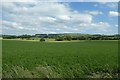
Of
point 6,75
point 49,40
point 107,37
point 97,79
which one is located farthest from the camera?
point 49,40

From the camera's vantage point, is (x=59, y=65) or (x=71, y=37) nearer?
(x=59, y=65)

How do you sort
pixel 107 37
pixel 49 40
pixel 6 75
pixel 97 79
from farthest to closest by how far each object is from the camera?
1. pixel 49 40
2. pixel 107 37
3. pixel 6 75
4. pixel 97 79

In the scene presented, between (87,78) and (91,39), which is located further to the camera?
(91,39)

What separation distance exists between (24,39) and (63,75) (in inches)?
3295

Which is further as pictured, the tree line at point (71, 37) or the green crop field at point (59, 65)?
the tree line at point (71, 37)

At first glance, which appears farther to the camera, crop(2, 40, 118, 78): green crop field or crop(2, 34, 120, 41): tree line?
crop(2, 34, 120, 41): tree line

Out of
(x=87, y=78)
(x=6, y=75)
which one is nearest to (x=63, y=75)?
(x=87, y=78)

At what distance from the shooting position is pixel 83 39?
Answer: 88.1 metres

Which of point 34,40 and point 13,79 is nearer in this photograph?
point 13,79

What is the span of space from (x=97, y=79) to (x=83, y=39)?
82147 mm

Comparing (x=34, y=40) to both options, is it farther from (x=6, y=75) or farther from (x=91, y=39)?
(x=6, y=75)

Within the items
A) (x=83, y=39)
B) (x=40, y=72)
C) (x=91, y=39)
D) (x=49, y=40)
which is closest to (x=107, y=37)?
→ (x=91, y=39)

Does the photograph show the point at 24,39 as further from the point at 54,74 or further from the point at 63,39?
the point at 54,74

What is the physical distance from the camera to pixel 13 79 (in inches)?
252
